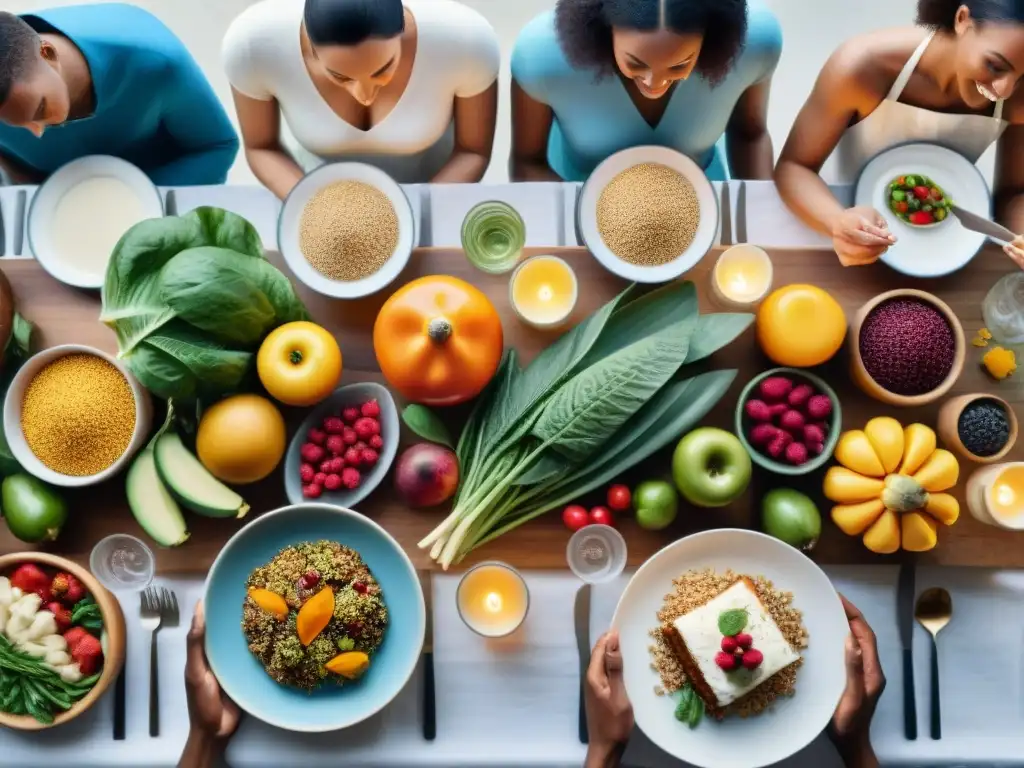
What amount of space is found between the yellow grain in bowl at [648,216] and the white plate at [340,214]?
31cm

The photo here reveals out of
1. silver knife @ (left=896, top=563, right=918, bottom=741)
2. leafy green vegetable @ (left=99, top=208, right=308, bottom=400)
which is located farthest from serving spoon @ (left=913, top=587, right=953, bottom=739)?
leafy green vegetable @ (left=99, top=208, right=308, bottom=400)

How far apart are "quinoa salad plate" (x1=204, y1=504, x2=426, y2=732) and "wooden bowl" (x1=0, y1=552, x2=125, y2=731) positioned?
135 millimetres

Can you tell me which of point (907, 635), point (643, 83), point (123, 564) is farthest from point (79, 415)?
point (907, 635)

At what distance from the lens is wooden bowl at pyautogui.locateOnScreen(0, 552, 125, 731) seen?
113 centimetres

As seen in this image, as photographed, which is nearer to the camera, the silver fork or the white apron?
the silver fork

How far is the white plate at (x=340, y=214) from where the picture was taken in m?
1.23

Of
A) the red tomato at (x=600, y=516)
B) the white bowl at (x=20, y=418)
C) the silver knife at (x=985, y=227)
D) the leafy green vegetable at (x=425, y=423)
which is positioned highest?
the silver knife at (x=985, y=227)

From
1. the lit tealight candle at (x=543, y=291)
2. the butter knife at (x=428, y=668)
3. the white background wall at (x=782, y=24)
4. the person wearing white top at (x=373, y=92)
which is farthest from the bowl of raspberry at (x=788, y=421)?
the white background wall at (x=782, y=24)

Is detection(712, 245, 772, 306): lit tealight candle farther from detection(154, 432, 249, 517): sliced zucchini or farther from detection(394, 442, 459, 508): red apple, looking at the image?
detection(154, 432, 249, 517): sliced zucchini

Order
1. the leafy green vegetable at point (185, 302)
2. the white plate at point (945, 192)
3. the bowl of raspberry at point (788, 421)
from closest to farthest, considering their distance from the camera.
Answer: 1. the leafy green vegetable at point (185, 302)
2. the bowl of raspberry at point (788, 421)
3. the white plate at point (945, 192)

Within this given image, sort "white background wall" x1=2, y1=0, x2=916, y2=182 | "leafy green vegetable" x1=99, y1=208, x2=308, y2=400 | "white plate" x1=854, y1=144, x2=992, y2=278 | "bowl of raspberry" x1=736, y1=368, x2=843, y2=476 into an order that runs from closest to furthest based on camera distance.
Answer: "leafy green vegetable" x1=99, y1=208, x2=308, y2=400 < "bowl of raspberry" x1=736, y1=368, x2=843, y2=476 < "white plate" x1=854, y1=144, x2=992, y2=278 < "white background wall" x1=2, y1=0, x2=916, y2=182

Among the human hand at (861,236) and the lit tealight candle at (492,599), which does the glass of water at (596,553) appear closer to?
the lit tealight candle at (492,599)

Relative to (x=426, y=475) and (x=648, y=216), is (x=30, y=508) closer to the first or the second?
(x=426, y=475)

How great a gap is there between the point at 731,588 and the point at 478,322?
0.55 m
